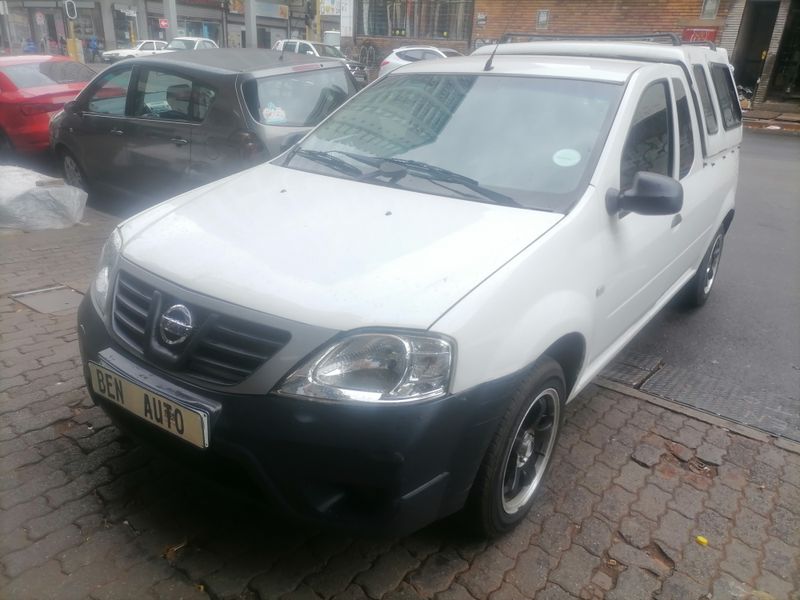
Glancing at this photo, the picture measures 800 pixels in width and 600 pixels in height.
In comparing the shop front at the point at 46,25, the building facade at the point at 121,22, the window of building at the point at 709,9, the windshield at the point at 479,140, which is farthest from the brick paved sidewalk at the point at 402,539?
the shop front at the point at 46,25

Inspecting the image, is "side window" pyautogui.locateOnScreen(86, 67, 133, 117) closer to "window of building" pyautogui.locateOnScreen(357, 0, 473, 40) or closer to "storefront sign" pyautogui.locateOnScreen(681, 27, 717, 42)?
"storefront sign" pyautogui.locateOnScreen(681, 27, 717, 42)

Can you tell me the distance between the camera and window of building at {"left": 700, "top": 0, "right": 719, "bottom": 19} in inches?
853

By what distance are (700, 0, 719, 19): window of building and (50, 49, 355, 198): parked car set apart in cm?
2078

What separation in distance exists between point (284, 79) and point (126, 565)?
4415 millimetres

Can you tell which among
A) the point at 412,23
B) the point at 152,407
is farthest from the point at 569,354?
the point at 412,23

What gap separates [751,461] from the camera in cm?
316

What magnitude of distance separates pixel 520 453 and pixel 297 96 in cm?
422

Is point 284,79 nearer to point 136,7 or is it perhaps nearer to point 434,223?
point 434,223

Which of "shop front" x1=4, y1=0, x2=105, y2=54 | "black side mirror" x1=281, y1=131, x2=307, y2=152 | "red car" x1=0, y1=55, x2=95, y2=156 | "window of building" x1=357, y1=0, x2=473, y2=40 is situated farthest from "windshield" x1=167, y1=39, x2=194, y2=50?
"black side mirror" x1=281, y1=131, x2=307, y2=152

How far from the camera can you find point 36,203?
6207 mm

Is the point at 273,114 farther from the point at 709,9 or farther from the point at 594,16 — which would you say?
the point at 594,16

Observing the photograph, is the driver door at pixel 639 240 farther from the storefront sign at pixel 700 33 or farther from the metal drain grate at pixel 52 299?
the storefront sign at pixel 700 33

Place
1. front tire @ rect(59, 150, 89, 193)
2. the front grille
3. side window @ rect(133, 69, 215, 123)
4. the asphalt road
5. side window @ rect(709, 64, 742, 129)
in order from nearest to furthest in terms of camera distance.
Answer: the front grille, the asphalt road, side window @ rect(709, 64, 742, 129), side window @ rect(133, 69, 215, 123), front tire @ rect(59, 150, 89, 193)

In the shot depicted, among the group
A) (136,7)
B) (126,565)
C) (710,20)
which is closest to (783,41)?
(710,20)
